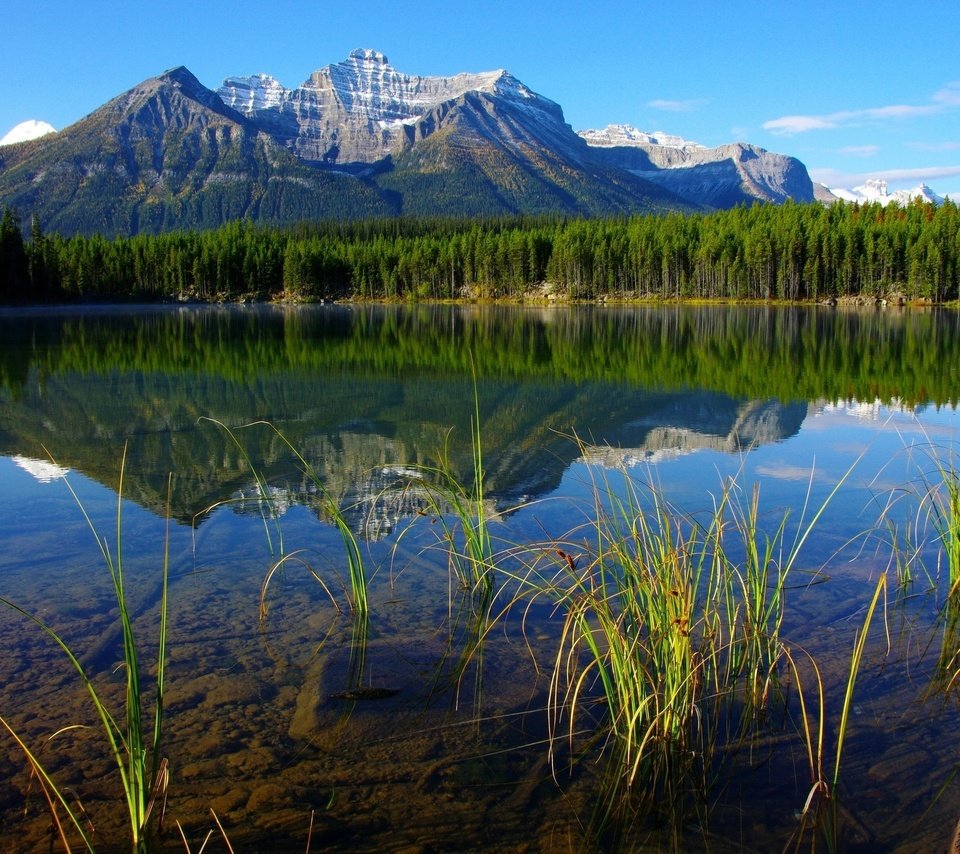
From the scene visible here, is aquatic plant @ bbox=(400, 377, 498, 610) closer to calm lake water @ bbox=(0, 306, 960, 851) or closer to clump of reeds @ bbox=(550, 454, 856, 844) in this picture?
calm lake water @ bbox=(0, 306, 960, 851)

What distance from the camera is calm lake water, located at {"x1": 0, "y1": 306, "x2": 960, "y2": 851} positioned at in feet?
14.6

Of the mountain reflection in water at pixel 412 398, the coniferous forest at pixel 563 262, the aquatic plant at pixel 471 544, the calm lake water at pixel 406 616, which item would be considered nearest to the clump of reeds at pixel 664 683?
the calm lake water at pixel 406 616

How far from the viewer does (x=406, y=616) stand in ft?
22.9

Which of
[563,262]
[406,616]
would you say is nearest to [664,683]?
[406,616]

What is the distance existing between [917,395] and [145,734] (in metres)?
19.2

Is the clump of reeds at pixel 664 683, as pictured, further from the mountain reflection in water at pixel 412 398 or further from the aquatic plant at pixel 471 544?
the mountain reflection in water at pixel 412 398

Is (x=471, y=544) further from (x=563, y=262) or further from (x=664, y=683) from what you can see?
(x=563, y=262)

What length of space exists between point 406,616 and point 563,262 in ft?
340

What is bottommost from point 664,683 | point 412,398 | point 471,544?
point 664,683

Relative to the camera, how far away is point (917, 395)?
19.7 meters

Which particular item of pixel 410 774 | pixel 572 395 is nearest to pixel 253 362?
pixel 572 395

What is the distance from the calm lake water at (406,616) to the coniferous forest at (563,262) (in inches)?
3133

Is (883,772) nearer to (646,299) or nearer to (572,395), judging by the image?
(572,395)

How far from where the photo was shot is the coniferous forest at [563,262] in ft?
291
